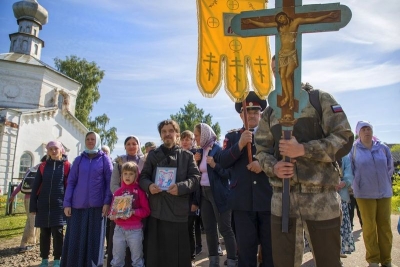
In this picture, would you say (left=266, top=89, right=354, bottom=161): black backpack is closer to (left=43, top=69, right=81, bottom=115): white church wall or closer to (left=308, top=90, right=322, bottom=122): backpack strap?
(left=308, top=90, right=322, bottom=122): backpack strap

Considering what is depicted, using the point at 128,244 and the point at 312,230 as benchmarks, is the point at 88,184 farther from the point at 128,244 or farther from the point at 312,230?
the point at 312,230

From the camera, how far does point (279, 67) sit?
243cm

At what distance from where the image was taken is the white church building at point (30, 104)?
23125 mm

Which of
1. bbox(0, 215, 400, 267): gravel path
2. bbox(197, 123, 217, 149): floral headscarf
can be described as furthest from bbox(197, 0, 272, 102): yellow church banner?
bbox(0, 215, 400, 267): gravel path

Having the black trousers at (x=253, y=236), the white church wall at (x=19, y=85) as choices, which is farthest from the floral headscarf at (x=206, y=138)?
the white church wall at (x=19, y=85)

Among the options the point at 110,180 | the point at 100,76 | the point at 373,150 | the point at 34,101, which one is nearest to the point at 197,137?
the point at 110,180

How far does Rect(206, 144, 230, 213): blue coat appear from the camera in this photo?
179 inches

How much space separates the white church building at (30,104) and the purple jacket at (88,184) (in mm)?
20455

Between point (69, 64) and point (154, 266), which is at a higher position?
point (69, 64)

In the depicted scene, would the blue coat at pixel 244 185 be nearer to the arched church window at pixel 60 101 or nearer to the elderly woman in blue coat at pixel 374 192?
the elderly woman in blue coat at pixel 374 192

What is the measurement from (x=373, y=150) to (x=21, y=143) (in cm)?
2507

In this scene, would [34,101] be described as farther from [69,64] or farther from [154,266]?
[154,266]

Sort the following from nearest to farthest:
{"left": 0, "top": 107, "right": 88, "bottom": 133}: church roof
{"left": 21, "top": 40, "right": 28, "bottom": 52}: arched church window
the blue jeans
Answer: the blue jeans < {"left": 0, "top": 107, "right": 88, "bottom": 133}: church roof < {"left": 21, "top": 40, "right": 28, "bottom": 52}: arched church window

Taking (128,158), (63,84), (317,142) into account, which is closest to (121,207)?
(128,158)
